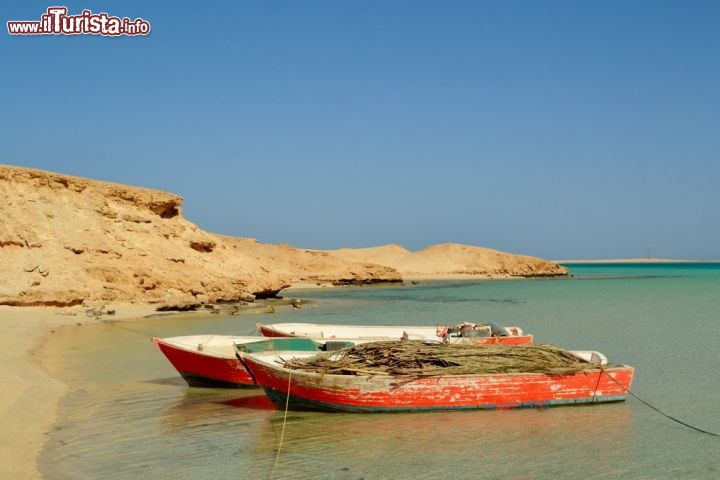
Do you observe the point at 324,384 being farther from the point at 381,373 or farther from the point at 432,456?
the point at 432,456

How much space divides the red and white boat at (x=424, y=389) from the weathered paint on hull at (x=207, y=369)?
119cm

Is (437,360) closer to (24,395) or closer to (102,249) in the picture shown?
(24,395)

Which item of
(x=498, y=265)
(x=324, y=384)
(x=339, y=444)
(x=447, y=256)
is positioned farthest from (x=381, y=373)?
(x=447, y=256)

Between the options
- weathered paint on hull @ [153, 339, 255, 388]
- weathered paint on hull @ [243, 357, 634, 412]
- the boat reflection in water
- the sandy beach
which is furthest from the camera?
weathered paint on hull @ [153, 339, 255, 388]

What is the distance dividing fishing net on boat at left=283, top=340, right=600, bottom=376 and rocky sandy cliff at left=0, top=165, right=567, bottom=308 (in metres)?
19.1

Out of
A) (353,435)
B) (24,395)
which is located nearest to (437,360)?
(353,435)

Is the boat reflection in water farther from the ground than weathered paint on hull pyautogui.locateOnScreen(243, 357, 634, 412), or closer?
closer

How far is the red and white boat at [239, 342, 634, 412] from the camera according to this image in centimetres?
1136

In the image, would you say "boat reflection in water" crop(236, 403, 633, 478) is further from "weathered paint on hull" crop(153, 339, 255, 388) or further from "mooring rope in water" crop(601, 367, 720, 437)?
"weathered paint on hull" crop(153, 339, 255, 388)

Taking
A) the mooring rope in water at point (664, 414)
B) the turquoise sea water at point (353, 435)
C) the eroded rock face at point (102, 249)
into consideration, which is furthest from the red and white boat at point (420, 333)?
the eroded rock face at point (102, 249)

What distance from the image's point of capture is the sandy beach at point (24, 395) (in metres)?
8.38

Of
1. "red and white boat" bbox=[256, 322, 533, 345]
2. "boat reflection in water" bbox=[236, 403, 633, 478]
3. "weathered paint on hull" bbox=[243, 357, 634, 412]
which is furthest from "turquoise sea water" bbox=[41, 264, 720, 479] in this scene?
"red and white boat" bbox=[256, 322, 533, 345]

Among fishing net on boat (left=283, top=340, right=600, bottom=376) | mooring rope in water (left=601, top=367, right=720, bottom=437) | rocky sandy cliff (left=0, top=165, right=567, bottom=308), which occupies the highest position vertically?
rocky sandy cliff (left=0, top=165, right=567, bottom=308)

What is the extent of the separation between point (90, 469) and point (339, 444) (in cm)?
345
